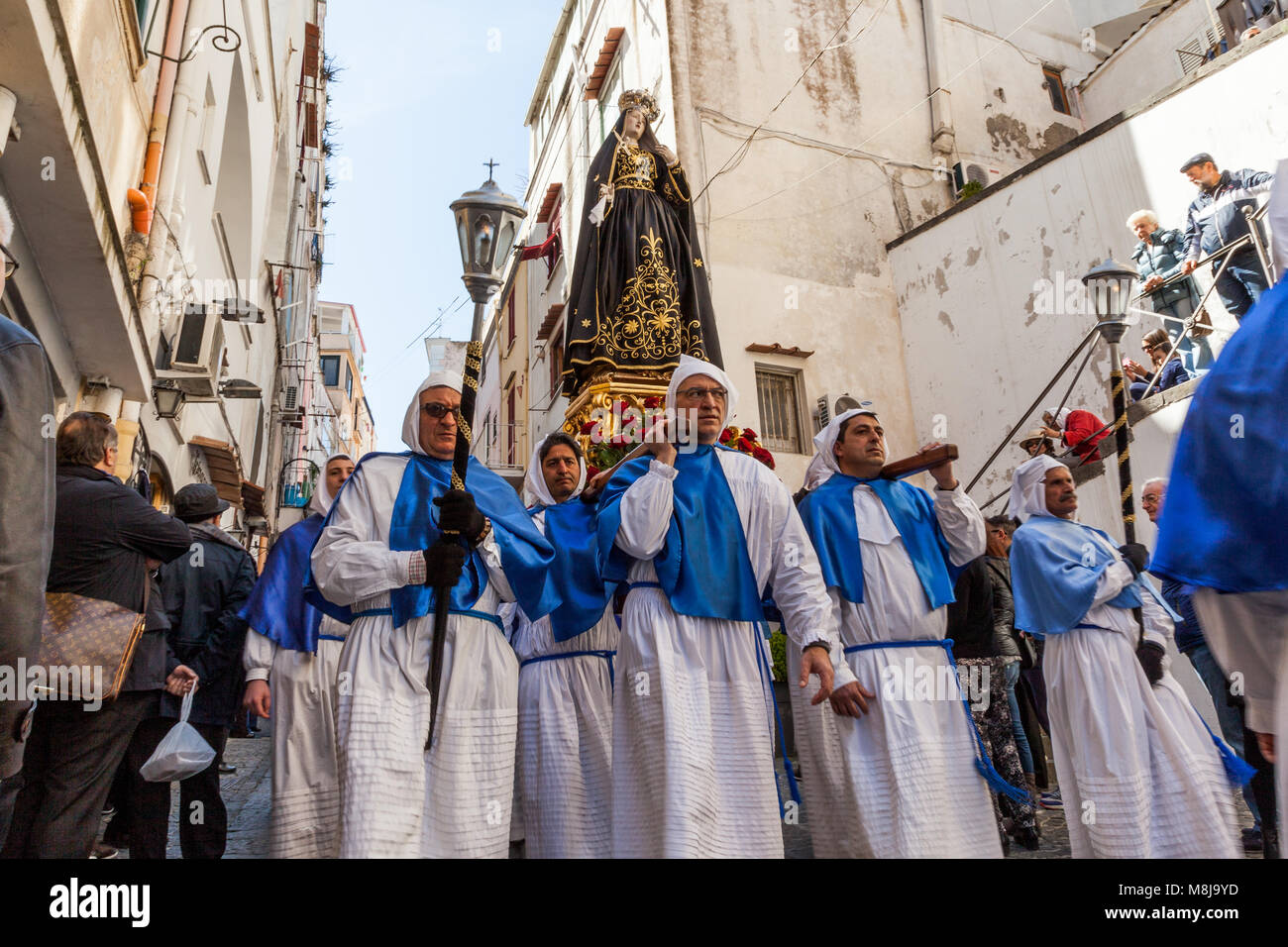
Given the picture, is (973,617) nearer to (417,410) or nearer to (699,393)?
(699,393)

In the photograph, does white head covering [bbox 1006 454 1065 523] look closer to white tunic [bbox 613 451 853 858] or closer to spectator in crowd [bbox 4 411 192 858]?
white tunic [bbox 613 451 853 858]

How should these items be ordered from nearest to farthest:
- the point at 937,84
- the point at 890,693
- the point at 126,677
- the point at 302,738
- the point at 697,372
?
1. the point at 890,693
2. the point at 126,677
3. the point at 697,372
4. the point at 302,738
5. the point at 937,84

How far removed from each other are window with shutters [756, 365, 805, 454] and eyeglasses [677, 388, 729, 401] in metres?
8.33

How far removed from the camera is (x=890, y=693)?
3.73 metres

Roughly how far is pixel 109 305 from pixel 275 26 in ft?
37.6

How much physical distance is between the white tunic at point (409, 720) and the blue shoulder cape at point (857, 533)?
146cm

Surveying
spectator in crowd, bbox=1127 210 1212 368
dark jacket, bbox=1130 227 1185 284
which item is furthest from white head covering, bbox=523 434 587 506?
dark jacket, bbox=1130 227 1185 284

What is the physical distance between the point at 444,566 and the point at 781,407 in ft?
32.7

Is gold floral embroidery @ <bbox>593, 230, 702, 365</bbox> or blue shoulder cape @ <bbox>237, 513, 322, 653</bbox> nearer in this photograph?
blue shoulder cape @ <bbox>237, 513, 322, 653</bbox>

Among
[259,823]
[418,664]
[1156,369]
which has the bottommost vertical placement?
[259,823]

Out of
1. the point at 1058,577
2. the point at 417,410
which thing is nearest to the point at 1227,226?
the point at 1058,577

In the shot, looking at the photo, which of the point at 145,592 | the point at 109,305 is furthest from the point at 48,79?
the point at 145,592

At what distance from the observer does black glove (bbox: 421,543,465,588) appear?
3.25 metres

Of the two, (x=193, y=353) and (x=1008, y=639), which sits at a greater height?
(x=193, y=353)
